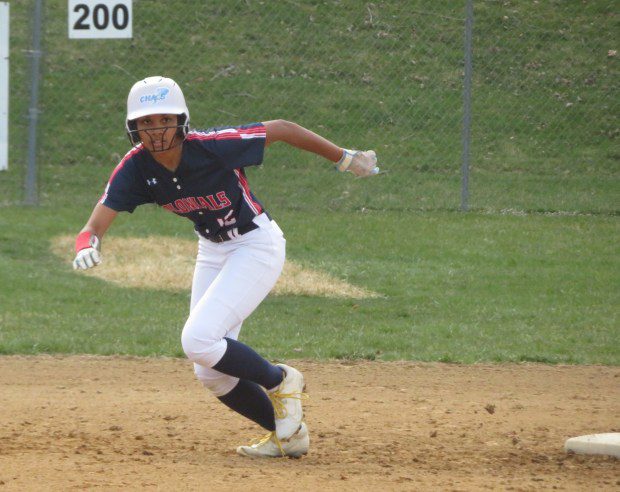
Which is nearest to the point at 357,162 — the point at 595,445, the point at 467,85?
the point at 595,445

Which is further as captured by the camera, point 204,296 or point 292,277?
point 292,277

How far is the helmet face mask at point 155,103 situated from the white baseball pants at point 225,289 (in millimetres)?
613

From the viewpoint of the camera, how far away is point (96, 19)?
11320 millimetres

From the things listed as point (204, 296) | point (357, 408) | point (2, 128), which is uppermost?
point (2, 128)

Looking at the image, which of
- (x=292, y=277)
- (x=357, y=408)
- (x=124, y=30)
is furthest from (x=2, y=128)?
(x=357, y=408)

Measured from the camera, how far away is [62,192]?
1315 cm

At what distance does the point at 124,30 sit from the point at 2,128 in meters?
1.63

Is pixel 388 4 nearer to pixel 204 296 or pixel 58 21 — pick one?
pixel 58 21

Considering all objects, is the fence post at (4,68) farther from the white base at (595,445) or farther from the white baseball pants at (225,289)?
the white base at (595,445)

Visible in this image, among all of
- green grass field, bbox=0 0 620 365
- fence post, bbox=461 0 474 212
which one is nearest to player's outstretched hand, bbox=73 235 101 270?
green grass field, bbox=0 0 620 365

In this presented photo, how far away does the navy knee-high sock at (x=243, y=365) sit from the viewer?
5.02m

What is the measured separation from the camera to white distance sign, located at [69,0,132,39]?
1128 centimetres

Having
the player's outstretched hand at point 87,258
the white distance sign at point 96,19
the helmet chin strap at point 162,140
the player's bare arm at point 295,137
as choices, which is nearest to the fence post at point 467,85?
the white distance sign at point 96,19

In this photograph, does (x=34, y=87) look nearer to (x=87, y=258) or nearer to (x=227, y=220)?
(x=227, y=220)
